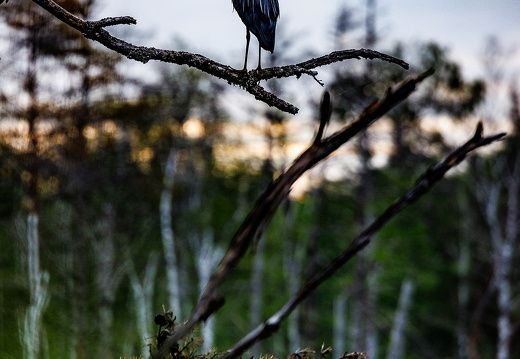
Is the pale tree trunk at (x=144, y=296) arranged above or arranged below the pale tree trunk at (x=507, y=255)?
above

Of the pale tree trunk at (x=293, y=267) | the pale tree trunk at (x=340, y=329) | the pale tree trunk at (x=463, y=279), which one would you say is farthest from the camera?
the pale tree trunk at (x=340, y=329)

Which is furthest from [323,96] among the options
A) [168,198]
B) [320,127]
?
[168,198]

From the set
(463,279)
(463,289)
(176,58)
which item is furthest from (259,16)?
(463,289)

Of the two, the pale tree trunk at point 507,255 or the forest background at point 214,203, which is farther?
the pale tree trunk at point 507,255

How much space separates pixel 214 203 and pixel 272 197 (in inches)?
1181

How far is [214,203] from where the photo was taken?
30.5 m

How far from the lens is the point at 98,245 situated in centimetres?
1574

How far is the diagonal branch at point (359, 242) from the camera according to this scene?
65 cm

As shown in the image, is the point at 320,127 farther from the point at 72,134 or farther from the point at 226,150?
the point at 226,150

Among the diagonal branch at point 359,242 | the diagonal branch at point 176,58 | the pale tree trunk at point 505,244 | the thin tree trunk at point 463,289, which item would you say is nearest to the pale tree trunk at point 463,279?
the thin tree trunk at point 463,289

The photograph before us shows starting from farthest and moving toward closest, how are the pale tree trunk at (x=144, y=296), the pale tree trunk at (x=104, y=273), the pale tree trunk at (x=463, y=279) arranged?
the pale tree trunk at (x=463, y=279), the pale tree trunk at (x=144, y=296), the pale tree trunk at (x=104, y=273)

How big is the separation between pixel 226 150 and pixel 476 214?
1019cm

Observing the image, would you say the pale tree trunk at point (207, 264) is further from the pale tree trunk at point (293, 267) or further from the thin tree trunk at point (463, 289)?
the thin tree trunk at point (463, 289)

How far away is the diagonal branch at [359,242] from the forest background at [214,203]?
673cm
